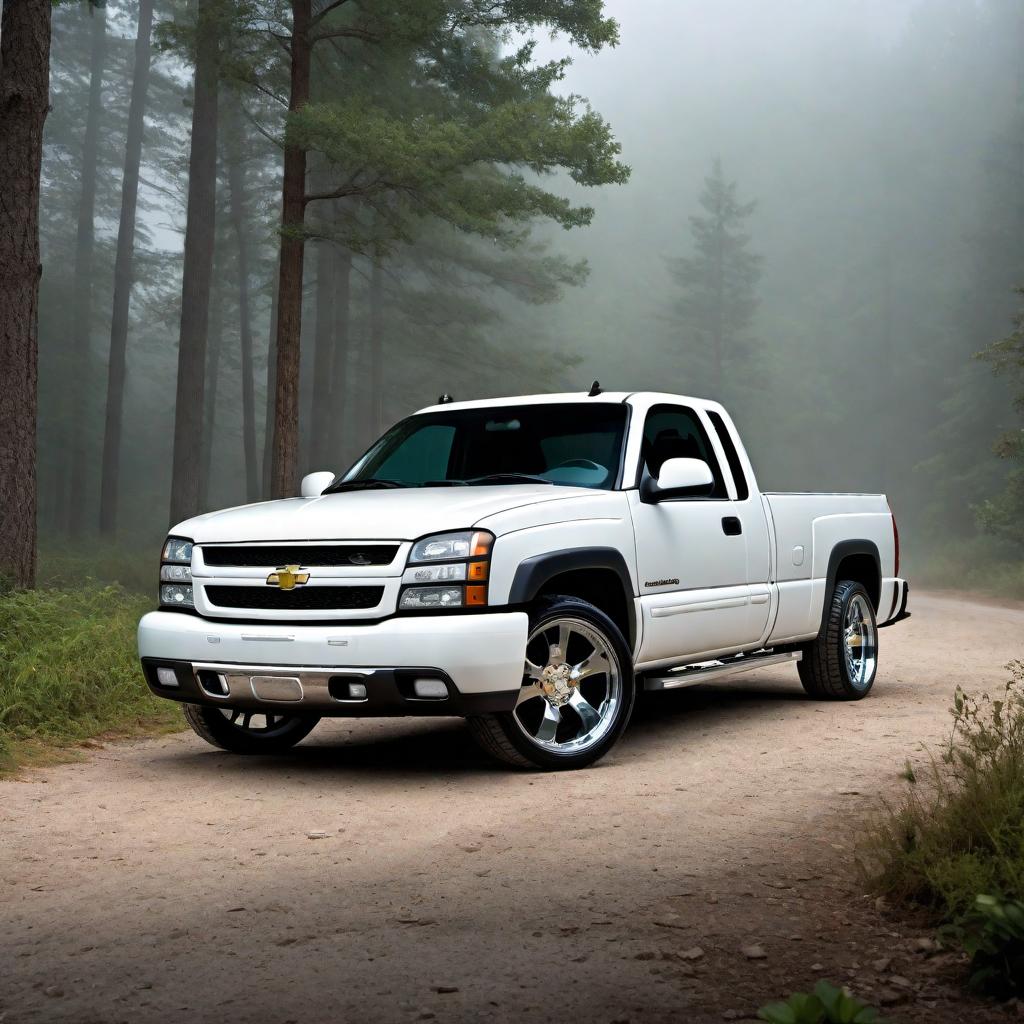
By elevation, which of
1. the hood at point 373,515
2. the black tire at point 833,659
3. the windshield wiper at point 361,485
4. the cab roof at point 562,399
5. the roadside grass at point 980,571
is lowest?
the roadside grass at point 980,571

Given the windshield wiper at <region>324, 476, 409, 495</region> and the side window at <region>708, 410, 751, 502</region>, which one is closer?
the windshield wiper at <region>324, 476, 409, 495</region>

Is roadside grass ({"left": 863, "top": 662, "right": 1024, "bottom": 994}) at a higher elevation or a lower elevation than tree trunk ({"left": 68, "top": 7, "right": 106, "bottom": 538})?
lower

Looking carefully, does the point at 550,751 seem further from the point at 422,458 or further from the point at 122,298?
the point at 122,298

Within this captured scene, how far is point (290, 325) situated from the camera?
16.5 metres

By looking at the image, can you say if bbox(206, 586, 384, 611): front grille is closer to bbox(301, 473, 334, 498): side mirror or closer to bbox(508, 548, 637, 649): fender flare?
bbox(508, 548, 637, 649): fender flare

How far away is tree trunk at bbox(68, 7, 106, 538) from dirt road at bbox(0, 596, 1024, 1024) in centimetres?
3473

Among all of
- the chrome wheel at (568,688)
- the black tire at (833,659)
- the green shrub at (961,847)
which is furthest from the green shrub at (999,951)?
the black tire at (833,659)

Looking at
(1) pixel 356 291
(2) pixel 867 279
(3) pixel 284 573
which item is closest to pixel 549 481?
(3) pixel 284 573

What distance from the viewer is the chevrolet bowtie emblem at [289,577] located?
6.63m

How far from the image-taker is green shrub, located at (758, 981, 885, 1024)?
3016 mm

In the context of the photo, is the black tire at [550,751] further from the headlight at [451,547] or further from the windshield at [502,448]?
the windshield at [502,448]

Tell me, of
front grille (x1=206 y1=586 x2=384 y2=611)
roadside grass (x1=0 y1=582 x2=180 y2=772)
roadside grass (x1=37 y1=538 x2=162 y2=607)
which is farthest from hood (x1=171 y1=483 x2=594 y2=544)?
roadside grass (x1=37 y1=538 x2=162 y2=607)

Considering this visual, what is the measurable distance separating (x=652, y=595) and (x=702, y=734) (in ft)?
4.57

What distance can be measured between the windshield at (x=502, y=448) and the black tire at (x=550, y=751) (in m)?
0.94
